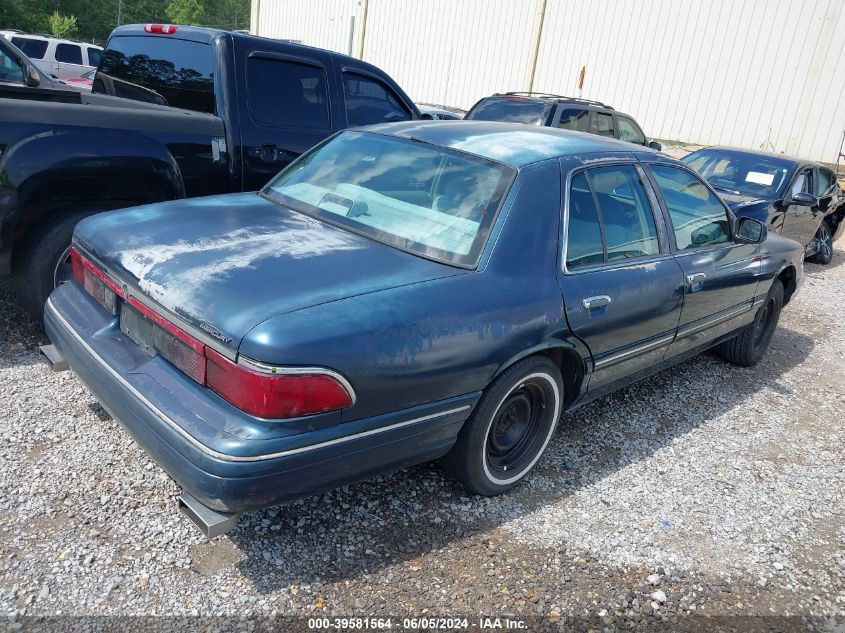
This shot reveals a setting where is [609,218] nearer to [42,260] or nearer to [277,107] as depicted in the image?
[277,107]

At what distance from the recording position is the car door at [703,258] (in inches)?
157

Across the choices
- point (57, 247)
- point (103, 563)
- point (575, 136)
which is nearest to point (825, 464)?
point (575, 136)

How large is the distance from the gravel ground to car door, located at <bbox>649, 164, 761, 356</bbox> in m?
0.75

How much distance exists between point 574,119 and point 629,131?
1839 millimetres

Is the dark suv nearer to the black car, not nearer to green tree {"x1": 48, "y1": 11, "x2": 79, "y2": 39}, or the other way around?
the black car

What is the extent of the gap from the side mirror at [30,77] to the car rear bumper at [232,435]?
194 inches

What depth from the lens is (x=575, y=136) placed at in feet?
12.8

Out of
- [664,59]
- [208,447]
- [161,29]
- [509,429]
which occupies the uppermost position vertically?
[664,59]

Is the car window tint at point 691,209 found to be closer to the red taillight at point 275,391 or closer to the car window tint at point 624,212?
the car window tint at point 624,212

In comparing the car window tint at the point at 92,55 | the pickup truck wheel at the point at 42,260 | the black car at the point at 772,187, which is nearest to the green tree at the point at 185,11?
the car window tint at the point at 92,55

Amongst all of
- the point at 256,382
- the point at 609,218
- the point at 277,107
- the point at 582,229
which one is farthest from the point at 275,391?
the point at 277,107

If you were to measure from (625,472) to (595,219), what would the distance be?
1398mm

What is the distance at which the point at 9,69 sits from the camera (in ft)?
21.5

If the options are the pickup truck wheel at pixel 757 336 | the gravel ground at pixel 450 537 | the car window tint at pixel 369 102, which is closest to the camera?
the gravel ground at pixel 450 537
